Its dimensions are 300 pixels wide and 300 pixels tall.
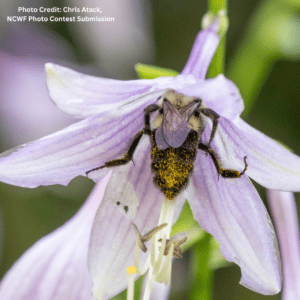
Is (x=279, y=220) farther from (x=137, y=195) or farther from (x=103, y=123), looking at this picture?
(x=103, y=123)

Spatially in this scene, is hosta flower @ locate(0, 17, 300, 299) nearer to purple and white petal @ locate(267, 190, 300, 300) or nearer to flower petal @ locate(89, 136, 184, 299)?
flower petal @ locate(89, 136, 184, 299)

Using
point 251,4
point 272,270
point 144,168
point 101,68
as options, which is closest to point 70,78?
point 144,168

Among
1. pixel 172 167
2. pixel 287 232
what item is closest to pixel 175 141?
pixel 172 167

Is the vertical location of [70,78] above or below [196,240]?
above

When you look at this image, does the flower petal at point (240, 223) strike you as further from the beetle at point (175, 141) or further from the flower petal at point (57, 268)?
the flower petal at point (57, 268)

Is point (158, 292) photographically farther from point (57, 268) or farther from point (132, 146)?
point (132, 146)
